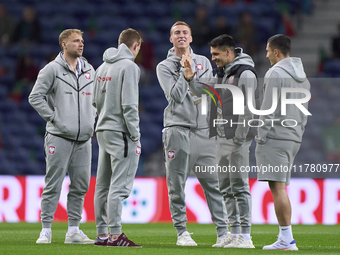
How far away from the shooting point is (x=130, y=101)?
19.2 ft

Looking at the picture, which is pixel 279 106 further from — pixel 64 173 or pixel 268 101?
pixel 64 173

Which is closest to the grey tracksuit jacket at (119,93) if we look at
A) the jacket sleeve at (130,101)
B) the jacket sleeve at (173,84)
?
the jacket sleeve at (130,101)

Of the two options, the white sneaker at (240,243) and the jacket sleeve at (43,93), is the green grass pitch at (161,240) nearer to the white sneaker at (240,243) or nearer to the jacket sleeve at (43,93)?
the white sneaker at (240,243)

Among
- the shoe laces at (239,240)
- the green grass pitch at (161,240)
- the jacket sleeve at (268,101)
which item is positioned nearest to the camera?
the green grass pitch at (161,240)

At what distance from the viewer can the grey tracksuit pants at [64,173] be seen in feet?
20.5

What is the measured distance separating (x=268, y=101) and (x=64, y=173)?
206cm

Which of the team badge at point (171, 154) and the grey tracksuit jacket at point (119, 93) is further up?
the grey tracksuit jacket at point (119, 93)

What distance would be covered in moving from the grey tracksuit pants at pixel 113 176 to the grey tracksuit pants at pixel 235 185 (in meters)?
0.80

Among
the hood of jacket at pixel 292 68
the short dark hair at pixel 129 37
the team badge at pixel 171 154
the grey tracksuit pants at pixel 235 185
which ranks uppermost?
the short dark hair at pixel 129 37

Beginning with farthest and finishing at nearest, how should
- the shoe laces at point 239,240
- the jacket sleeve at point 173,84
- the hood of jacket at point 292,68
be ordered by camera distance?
1. the jacket sleeve at point 173,84
2. the shoe laces at point 239,240
3. the hood of jacket at point 292,68

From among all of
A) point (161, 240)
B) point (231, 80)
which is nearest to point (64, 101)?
point (231, 80)

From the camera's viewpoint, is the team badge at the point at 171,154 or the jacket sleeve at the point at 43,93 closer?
the team badge at the point at 171,154

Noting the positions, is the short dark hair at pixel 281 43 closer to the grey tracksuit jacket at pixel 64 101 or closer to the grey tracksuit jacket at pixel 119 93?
the grey tracksuit jacket at pixel 119 93

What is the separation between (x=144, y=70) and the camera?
13414mm
